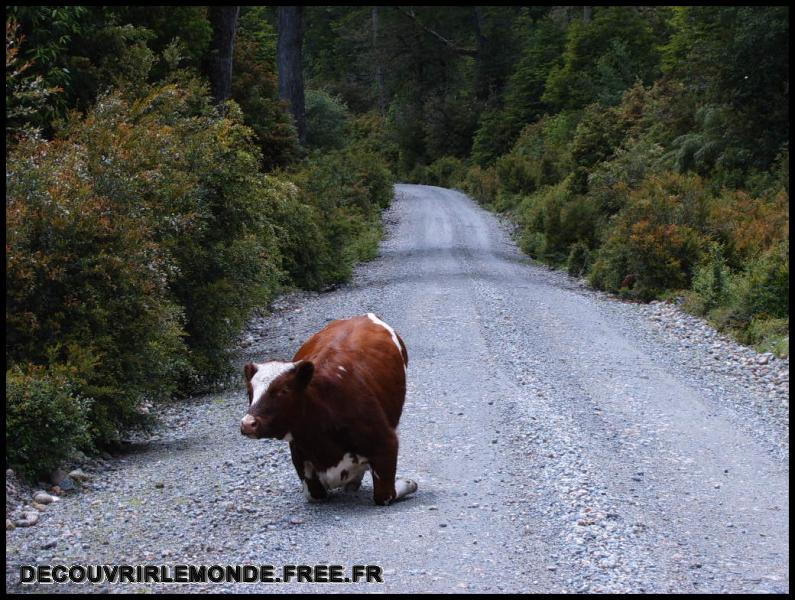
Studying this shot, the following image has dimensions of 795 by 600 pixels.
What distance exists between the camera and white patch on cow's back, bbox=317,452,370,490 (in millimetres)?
7846

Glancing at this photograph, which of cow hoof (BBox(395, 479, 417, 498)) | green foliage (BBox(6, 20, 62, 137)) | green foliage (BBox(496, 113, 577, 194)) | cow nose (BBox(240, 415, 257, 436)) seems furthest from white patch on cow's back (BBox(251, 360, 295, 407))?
green foliage (BBox(496, 113, 577, 194))

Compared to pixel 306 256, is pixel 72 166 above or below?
above

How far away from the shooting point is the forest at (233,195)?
433 inches

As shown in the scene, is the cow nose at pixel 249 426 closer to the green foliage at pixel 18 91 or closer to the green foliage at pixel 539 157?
the green foliage at pixel 18 91

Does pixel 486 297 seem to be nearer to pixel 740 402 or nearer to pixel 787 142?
pixel 740 402

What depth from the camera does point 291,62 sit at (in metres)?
36.0

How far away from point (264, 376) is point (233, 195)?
8.48 metres

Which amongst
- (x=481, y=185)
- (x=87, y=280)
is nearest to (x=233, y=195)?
(x=87, y=280)

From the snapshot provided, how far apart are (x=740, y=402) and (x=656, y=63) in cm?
4719

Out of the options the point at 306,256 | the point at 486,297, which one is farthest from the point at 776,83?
the point at 306,256

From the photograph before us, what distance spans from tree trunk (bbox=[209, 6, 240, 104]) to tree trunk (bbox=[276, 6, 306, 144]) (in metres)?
10.9

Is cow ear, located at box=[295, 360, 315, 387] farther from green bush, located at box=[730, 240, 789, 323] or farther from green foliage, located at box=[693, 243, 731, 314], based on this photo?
green foliage, located at box=[693, 243, 731, 314]

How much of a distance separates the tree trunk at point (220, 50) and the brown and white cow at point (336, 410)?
17063 mm

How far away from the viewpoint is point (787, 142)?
88.0 ft
